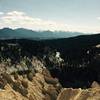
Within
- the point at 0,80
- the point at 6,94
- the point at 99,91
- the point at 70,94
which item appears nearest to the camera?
the point at 99,91

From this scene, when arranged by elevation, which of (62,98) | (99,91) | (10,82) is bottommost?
(10,82)

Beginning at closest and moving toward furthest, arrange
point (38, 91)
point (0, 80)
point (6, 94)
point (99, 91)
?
point (99, 91)
point (6, 94)
point (0, 80)
point (38, 91)

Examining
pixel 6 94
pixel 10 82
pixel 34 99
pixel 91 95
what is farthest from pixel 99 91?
pixel 10 82

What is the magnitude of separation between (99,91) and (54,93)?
4816 inches

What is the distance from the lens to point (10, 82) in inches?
7170

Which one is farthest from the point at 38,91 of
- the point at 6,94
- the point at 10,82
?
the point at 6,94

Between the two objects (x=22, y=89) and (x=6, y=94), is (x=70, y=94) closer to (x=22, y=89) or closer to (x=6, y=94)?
(x=6, y=94)

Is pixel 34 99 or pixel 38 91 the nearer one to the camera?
pixel 34 99

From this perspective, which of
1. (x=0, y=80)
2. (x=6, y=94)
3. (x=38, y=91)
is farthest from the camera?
(x=38, y=91)

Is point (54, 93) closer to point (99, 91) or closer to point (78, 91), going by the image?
point (78, 91)

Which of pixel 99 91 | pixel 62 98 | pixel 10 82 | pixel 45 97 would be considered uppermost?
pixel 99 91

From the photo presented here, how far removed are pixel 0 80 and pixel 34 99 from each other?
23.4 metres

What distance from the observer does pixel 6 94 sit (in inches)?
3578

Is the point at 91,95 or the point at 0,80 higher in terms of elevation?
the point at 91,95
